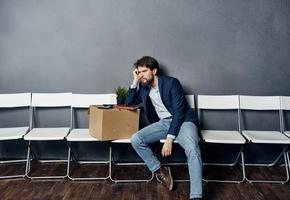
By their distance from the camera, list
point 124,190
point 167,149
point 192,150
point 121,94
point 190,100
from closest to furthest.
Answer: point 192,150, point 167,149, point 124,190, point 121,94, point 190,100

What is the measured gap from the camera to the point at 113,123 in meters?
3.36

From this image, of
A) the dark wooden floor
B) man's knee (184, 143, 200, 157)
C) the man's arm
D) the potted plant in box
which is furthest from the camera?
the potted plant in box

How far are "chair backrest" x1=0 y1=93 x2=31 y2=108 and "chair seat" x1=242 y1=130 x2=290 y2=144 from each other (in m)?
2.49

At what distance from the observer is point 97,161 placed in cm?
409

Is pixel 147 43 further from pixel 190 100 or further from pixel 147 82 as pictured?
pixel 190 100

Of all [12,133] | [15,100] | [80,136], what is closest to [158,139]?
[80,136]

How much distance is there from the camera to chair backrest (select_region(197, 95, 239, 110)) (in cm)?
389

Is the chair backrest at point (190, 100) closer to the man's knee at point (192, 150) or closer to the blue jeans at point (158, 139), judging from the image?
the blue jeans at point (158, 139)

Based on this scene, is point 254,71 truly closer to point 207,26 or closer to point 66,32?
point 207,26

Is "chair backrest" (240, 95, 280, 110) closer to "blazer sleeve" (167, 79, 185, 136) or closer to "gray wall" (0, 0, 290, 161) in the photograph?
"gray wall" (0, 0, 290, 161)

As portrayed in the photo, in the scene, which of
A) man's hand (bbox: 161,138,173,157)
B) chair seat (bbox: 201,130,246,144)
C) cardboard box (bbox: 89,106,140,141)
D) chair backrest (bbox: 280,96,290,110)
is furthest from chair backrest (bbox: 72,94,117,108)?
chair backrest (bbox: 280,96,290,110)

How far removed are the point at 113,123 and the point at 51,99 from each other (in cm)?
100

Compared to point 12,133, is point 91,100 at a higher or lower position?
higher

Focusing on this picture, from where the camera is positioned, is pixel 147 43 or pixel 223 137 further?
pixel 147 43
